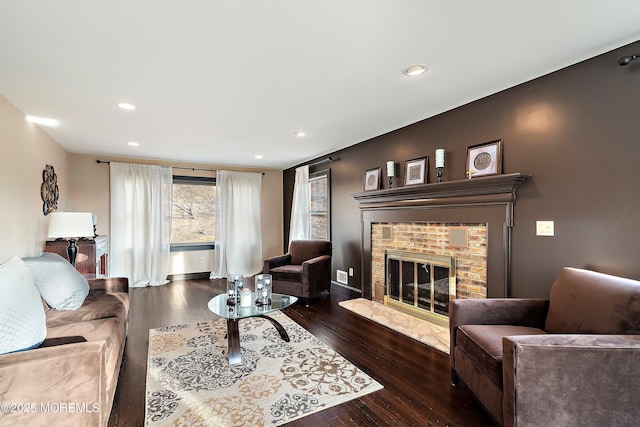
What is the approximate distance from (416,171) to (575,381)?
96.7 inches

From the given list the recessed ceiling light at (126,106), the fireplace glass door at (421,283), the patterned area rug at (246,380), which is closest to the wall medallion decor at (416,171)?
the fireplace glass door at (421,283)

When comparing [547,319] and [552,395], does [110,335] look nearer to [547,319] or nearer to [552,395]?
[552,395]

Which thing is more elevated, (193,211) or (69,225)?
(193,211)

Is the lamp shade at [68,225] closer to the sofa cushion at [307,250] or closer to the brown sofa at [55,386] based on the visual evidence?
the brown sofa at [55,386]

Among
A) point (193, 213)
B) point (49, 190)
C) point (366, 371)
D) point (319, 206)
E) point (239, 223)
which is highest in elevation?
point (49, 190)

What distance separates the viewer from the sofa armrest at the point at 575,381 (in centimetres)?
139

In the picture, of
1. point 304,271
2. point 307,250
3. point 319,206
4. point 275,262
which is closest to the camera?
point 304,271

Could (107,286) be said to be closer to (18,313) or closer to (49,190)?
(18,313)

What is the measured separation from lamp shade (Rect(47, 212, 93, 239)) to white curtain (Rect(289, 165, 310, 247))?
3.18m

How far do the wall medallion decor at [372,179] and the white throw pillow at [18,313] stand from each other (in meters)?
3.46

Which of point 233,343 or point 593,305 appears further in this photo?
point 233,343

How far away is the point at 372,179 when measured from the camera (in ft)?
13.7

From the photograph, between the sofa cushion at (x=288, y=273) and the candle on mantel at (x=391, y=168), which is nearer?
the candle on mantel at (x=391, y=168)

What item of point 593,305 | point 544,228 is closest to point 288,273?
point 544,228
